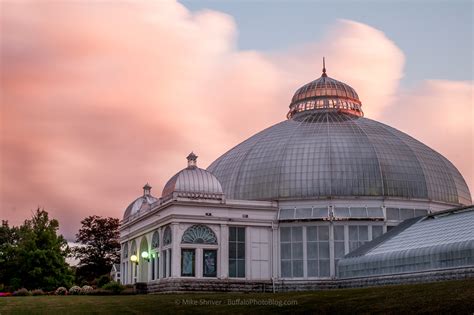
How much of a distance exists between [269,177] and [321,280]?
13.0 m

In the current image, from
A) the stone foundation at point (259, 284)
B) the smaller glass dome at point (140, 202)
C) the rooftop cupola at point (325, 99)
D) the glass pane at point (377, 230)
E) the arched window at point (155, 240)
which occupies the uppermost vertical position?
the rooftop cupola at point (325, 99)

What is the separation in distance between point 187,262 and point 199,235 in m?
3.04

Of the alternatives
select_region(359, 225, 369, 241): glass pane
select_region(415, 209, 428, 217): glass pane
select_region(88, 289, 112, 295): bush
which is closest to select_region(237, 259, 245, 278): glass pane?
select_region(359, 225, 369, 241): glass pane

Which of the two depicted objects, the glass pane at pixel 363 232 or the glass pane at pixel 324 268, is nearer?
the glass pane at pixel 324 268

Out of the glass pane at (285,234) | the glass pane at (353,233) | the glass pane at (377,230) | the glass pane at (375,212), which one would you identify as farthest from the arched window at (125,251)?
the glass pane at (377,230)

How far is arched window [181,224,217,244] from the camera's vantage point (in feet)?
236

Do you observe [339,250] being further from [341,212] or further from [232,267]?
[232,267]

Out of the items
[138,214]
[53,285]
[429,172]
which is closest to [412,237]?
[429,172]

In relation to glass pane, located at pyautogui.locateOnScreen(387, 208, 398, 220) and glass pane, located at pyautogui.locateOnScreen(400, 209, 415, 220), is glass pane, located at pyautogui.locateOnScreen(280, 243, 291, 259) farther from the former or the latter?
glass pane, located at pyautogui.locateOnScreen(400, 209, 415, 220)

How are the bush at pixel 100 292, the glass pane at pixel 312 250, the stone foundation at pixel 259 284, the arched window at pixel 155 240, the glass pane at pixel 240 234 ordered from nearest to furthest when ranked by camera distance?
the stone foundation at pixel 259 284 → the bush at pixel 100 292 → the glass pane at pixel 240 234 → the glass pane at pixel 312 250 → the arched window at pixel 155 240

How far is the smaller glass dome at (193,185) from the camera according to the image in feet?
240

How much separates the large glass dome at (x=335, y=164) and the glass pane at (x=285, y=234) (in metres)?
3.72

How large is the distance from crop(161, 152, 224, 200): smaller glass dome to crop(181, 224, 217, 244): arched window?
10.3 ft

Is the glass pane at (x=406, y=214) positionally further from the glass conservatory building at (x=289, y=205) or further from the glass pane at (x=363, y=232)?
the glass pane at (x=363, y=232)
